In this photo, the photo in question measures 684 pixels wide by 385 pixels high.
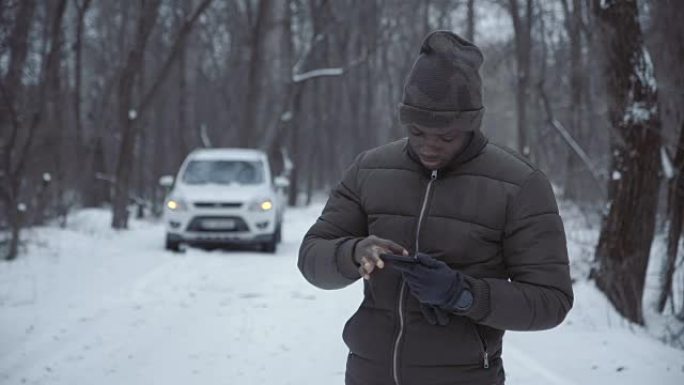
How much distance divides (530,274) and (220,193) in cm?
1244

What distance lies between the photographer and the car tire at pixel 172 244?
14.2 meters

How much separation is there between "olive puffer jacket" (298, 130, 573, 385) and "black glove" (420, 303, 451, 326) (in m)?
0.04

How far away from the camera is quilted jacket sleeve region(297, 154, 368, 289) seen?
8.27 feet

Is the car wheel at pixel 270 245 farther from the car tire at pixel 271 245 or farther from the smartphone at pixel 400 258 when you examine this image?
the smartphone at pixel 400 258

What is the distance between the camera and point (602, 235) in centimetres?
827

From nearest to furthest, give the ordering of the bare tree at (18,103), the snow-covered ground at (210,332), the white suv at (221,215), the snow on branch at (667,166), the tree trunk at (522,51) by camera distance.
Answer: the snow-covered ground at (210,332) → the snow on branch at (667,166) → the bare tree at (18,103) → the white suv at (221,215) → the tree trunk at (522,51)

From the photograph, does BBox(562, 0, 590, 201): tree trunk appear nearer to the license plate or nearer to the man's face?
the license plate

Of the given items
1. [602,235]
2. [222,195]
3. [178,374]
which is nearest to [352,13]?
[222,195]

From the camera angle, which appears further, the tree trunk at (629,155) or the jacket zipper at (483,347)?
the tree trunk at (629,155)

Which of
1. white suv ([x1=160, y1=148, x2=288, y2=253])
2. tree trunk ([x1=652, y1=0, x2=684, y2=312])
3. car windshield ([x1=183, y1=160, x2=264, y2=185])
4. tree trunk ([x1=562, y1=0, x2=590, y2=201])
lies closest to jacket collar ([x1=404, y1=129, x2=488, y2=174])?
tree trunk ([x1=652, y1=0, x2=684, y2=312])

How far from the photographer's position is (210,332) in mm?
7621

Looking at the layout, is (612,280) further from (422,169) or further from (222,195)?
(222,195)

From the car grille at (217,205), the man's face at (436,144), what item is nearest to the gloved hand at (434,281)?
the man's face at (436,144)

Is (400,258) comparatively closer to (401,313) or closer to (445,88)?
(401,313)
